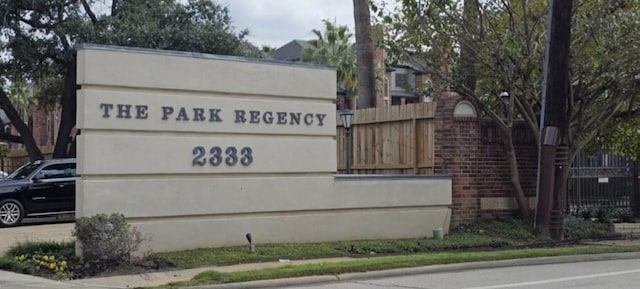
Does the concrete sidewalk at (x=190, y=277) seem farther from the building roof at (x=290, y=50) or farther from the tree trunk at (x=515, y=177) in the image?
the building roof at (x=290, y=50)

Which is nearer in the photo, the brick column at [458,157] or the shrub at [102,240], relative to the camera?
the shrub at [102,240]

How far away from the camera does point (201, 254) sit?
13859mm

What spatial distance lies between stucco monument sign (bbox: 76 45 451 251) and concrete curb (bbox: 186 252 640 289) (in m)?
2.97

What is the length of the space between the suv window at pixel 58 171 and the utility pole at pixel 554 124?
12260 mm

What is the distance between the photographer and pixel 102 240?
12742 mm

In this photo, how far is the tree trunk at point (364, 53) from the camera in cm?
2297

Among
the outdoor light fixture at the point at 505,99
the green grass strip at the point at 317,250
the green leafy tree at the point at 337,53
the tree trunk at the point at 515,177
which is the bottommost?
the green grass strip at the point at 317,250

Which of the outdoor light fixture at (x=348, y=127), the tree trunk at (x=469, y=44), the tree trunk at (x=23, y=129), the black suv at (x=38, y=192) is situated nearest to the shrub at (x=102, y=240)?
the tree trunk at (x=469, y=44)

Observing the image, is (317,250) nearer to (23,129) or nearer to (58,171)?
(58,171)

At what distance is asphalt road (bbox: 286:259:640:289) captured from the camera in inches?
457

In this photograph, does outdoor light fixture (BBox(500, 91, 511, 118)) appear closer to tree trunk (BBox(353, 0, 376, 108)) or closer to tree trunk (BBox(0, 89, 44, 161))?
tree trunk (BBox(353, 0, 376, 108))

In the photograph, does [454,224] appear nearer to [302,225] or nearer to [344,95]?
[302,225]

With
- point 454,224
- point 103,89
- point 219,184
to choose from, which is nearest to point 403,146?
point 454,224

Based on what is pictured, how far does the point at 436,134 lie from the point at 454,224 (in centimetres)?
203
